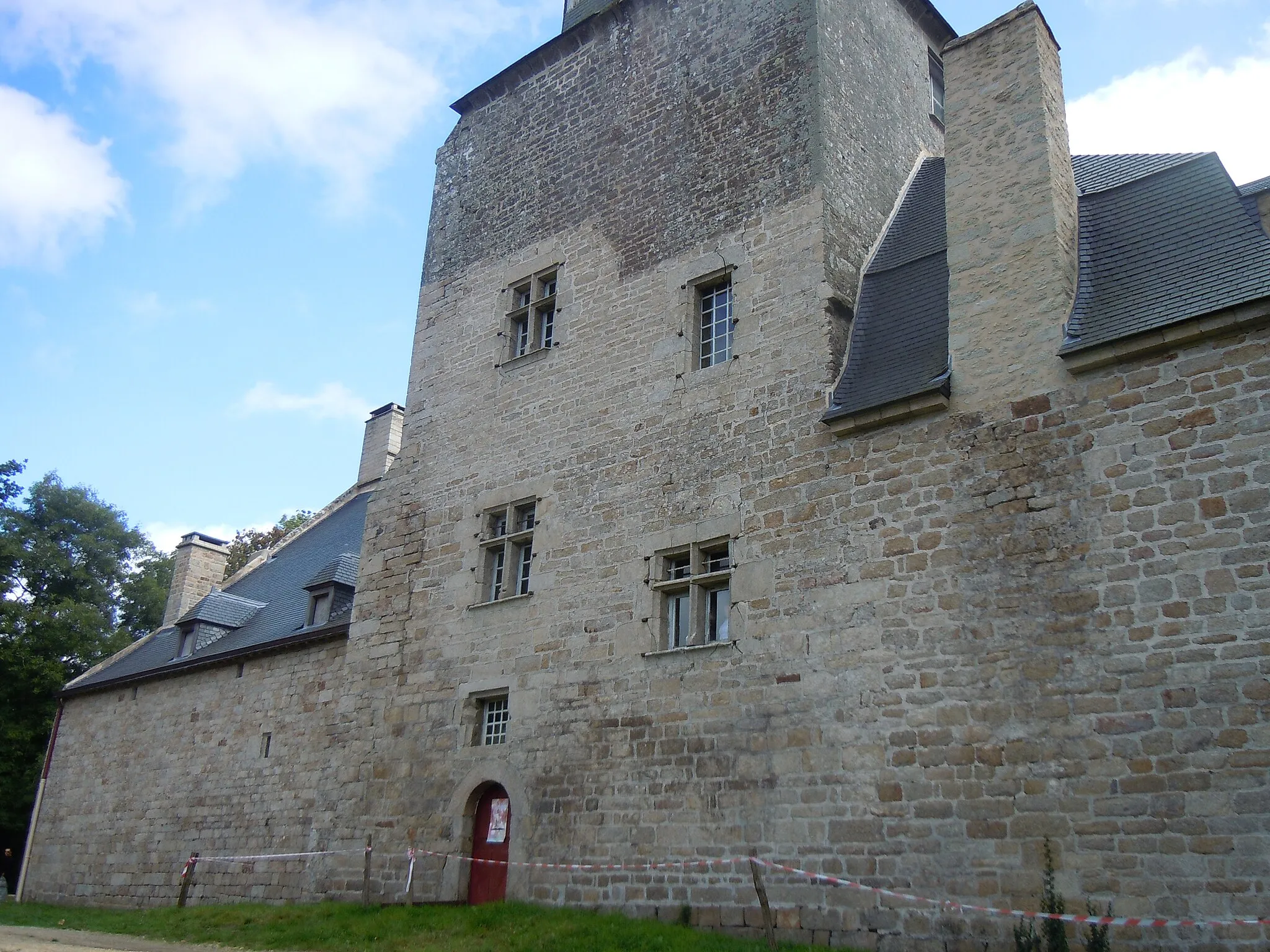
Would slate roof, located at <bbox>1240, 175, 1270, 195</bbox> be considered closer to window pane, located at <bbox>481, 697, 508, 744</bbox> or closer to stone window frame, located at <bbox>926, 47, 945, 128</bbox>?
stone window frame, located at <bbox>926, 47, 945, 128</bbox>

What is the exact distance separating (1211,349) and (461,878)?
8.50 meters

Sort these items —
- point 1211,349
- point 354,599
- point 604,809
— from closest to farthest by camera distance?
point 1211,349 < point 604,809 < point 354,599

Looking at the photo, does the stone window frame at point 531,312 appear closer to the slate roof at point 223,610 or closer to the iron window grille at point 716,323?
the iron window grille at point 716,323

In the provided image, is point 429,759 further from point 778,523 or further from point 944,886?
point 944,886

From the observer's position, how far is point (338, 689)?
1470cm

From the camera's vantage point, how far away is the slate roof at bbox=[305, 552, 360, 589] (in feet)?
53.5

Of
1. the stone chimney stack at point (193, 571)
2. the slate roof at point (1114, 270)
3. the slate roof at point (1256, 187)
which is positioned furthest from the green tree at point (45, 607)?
the slate roof at point (1256, 187)

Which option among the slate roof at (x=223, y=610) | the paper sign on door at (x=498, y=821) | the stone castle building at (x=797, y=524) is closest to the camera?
the stone castle building at (x=797, y=524)

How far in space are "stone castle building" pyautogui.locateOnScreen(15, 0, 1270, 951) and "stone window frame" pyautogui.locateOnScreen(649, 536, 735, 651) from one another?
0.14ft

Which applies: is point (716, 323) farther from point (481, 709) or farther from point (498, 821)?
point (498, 821)

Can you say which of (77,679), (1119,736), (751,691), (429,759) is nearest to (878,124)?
(751,691)

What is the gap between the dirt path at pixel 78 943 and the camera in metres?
10.2

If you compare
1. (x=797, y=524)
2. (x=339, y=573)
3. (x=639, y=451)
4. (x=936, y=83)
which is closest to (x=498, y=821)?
(x=639, y=451)

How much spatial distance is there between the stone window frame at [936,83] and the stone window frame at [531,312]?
5.59m
